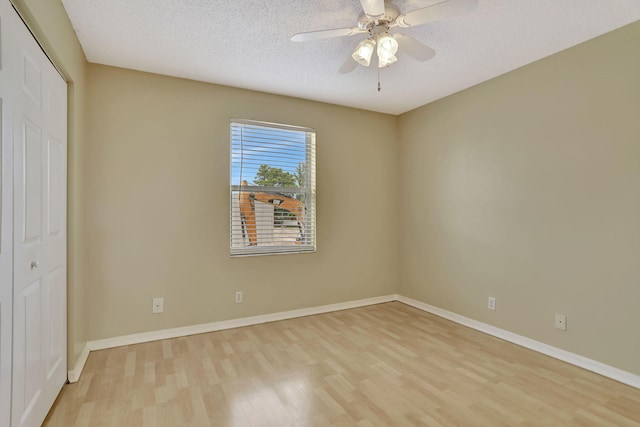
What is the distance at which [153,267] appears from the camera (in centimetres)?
297

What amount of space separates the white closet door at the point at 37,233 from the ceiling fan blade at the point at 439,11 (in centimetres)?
191

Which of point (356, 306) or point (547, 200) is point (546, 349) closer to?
point (547, 200)

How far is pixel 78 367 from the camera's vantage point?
2318 mm

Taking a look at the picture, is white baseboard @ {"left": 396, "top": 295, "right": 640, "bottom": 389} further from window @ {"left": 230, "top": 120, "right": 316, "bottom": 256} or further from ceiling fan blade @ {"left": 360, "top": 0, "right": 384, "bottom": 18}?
ceiling fan blade @ {"left": 360, "top": 0, "right": 384, "bottom": 18}

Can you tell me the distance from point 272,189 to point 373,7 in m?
2.18

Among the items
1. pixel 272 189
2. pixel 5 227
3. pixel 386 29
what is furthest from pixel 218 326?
pixel 386 29

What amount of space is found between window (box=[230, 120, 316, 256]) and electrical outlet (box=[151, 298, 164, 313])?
81 cm

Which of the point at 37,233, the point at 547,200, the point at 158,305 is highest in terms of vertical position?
the point at 547,200

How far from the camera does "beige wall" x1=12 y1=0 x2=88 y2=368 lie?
71.7 inches

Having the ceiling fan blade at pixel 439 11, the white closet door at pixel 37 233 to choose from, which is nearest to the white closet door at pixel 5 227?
the white closet door at pixel 37 233

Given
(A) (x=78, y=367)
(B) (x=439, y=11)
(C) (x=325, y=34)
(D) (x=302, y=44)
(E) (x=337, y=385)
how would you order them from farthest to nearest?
(D) (x=302, y=44)
(A) (x=78, y=367)
(E) (x=337, y=385)
(C) (x=325, y=34)
(B) (x=439, y=11)

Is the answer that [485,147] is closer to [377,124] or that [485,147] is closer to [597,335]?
[377,124]

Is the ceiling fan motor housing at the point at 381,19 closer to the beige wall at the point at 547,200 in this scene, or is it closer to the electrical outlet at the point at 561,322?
the beige wall at the point at 547,200

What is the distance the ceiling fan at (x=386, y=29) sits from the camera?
1674mm
